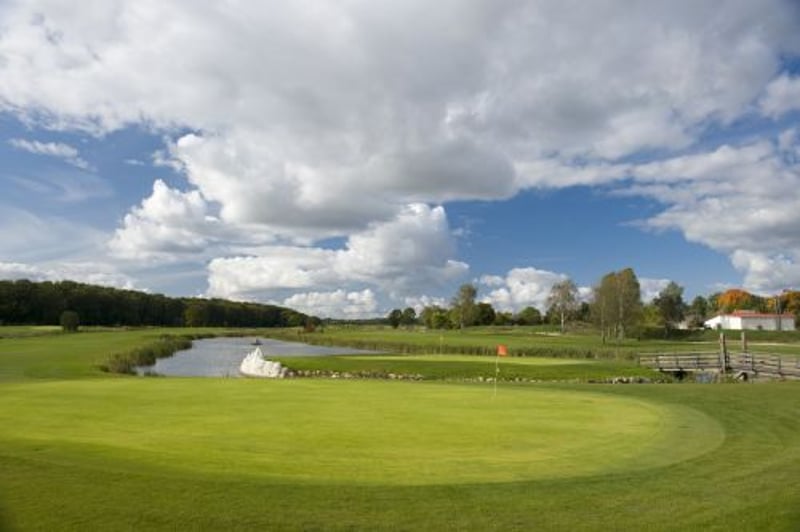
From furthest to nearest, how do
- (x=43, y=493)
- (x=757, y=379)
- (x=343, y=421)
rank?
1. (x=757, y=379)
2. (x=343, y=421)
3. (x=43, y=493)

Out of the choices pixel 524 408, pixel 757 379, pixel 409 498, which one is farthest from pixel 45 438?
pixel 757 379

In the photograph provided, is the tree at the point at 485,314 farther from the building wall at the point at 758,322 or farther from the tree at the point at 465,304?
the building wall at the point at 758,322

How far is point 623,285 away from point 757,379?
51.7 meters

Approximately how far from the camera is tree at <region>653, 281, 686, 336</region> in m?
122

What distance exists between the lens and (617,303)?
88.4 meters

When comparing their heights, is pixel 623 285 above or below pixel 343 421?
above

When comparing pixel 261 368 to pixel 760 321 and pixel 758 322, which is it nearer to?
pixel 758 322

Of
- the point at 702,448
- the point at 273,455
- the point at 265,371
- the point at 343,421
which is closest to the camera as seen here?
the point at 273,455

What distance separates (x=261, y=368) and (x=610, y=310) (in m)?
54.8

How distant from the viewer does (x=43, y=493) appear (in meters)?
8.98

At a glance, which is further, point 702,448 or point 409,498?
point 702,448

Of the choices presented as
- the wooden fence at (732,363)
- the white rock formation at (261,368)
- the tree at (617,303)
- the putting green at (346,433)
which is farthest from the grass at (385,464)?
the tree at (617,303)

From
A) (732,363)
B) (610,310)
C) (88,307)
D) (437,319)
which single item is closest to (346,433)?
(732,363)

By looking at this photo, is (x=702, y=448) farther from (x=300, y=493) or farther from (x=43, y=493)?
(x=43, y=493)
